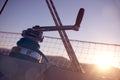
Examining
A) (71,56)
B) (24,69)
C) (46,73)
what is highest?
(24,69)

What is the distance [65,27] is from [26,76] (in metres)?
0.84

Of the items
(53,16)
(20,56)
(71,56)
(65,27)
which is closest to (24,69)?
(20,56)

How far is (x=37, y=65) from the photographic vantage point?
7.48 feet

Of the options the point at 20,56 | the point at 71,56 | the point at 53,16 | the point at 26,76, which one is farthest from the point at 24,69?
the point at 53,16

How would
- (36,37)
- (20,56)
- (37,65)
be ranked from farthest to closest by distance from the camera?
(36,37) < (20,56) < (37,65)

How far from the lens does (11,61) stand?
2.34 m

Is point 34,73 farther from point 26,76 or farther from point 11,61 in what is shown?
point 11,61

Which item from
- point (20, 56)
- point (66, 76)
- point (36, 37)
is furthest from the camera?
point (36, 37)

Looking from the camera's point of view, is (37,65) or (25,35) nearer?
(37,65)

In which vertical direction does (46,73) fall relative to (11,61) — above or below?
below

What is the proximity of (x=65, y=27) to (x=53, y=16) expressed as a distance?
1981 mm

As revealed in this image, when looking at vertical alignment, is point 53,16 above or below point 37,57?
above

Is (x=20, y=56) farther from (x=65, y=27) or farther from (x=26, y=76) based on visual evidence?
(x=65, y=27)

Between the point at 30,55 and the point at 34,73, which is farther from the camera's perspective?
the point at 30,55
